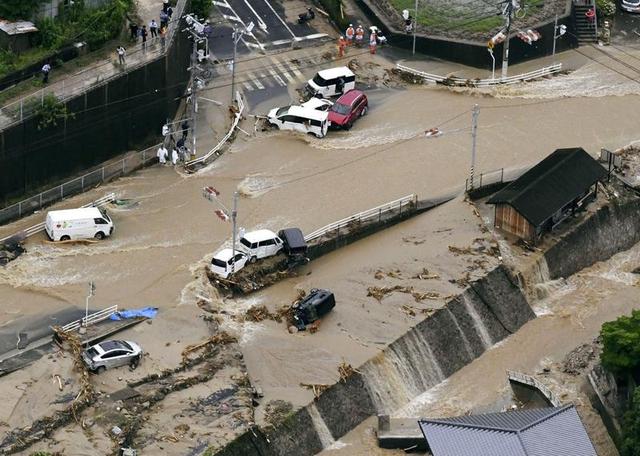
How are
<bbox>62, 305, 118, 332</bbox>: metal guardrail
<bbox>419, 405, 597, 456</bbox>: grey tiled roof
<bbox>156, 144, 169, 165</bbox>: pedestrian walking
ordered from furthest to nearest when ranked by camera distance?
<bbox>156, 144, 169, 165</bbox>: pedestrian walking
<bbox>62, 305, 118, 332</bbox>: metal guardrail
<bbox>419, 405, 597, 456</bbox>: grey tiled roof

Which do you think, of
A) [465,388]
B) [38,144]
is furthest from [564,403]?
[38,144]

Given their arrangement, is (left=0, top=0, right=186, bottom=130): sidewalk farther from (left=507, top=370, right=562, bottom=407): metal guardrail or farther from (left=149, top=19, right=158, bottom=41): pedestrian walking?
(left=507, top=370, right=562, bottom=407): metal guardrail

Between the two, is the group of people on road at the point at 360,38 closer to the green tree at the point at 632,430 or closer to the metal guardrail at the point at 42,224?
the metal guardrail at the point at 42,224

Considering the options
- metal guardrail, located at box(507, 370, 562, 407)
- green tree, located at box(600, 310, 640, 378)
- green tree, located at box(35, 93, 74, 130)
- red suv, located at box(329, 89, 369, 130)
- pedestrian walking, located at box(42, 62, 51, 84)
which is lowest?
metal guardrail, located at box(507, 370, 562, 407)

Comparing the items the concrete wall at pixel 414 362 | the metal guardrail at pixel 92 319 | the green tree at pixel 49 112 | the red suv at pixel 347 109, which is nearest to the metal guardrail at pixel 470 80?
the red suv at pixel 347 109

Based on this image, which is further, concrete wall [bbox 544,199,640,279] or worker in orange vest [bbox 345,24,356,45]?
worker in orange vest [bbox 345,24,356,45]

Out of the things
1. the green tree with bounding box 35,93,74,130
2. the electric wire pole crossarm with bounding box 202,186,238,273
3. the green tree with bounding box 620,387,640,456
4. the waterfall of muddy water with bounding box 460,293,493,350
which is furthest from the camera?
the green tree with bounding box 35,93,74,130

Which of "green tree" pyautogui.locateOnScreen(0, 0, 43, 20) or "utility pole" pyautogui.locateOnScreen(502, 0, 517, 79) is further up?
"green tree" pyautogui.locateOnScreen(0, 0, 43, 20)

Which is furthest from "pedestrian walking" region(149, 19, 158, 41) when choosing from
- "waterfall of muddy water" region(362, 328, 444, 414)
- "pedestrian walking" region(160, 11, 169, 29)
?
"waterfall of muddy water" region(362, 328, 444, 414)
